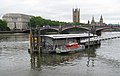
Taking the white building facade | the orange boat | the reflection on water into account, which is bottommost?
the reflection on water

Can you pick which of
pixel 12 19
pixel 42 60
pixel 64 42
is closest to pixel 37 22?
pixel 12 19

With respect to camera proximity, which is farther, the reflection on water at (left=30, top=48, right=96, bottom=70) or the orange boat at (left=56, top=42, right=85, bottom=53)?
the orange boat at (left=56, top=42, right=85, bottom=53)

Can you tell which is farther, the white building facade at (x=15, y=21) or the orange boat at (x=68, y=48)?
the white building facade at (x=15, y=21)

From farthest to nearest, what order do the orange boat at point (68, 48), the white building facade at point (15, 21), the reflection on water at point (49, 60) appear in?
the white building facade at point (15, 21)
the orange boat at point (68, 48)
the reflection on water at point (49, 60)

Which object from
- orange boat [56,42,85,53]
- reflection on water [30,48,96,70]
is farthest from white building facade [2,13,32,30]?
reflection on water [30,48,96,70]

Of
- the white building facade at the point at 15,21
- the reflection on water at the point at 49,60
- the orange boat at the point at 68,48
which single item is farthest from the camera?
the white building facade at the point at 15,21

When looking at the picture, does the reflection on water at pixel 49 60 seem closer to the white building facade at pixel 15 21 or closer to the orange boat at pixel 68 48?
the orange boat at pixel 68 48

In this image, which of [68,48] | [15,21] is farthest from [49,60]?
[15,21]

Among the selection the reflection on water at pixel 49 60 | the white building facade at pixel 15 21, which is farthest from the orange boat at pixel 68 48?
the white building facade at pixel 15 21

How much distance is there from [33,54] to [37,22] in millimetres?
108715

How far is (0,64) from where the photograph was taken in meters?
35.2

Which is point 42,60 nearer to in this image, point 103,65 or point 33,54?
point 33,54

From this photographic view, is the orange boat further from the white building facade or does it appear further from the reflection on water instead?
the white building facade

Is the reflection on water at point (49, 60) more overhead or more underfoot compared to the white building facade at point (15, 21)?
more underfoot
